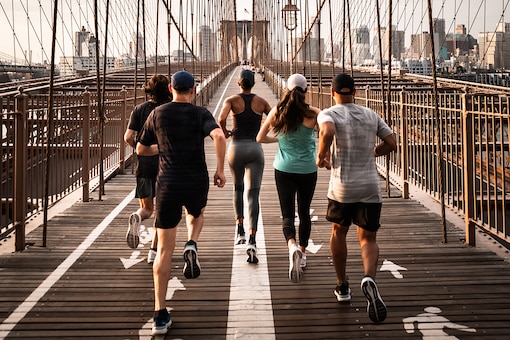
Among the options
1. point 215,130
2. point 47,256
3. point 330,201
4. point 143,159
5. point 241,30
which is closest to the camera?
point 215,130

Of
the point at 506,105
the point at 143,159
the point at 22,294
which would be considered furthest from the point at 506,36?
the point at 22,294

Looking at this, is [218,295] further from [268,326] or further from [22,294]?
[22,294]

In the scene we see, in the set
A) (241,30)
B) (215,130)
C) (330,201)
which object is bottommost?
(330,201)

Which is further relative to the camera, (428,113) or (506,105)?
(428,113)

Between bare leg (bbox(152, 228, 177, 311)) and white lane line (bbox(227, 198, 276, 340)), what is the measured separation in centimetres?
39

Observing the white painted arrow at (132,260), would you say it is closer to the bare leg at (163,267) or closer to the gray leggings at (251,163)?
the gray leggings at (251,163)

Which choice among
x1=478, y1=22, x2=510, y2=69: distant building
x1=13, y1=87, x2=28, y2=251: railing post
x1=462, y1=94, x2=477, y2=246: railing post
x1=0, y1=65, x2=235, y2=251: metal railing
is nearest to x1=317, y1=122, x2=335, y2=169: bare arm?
x1=462, y1=94, x2=477, y2=246: railing post

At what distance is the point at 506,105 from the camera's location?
378 cm

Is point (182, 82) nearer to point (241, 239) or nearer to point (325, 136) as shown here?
point (325, 136)

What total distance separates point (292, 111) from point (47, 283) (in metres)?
1.94

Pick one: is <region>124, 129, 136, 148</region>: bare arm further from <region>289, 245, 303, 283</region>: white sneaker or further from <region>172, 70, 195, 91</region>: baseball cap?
<region>289, 245, 303, 283</region>: white sneaker

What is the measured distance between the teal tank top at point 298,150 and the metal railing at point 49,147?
210 centimetres

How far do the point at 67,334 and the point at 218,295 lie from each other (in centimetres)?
93

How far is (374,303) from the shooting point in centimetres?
285
